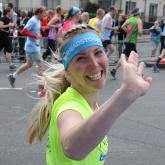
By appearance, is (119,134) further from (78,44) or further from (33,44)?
(33,44)

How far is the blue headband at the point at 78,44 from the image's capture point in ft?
5.90

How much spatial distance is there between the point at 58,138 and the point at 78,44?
16.0 inches

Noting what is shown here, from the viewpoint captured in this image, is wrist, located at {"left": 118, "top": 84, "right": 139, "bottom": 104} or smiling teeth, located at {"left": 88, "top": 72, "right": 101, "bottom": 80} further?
smiling teeth, located at {"left": 88, "top": 72, "right": 101, "bottom": 80}

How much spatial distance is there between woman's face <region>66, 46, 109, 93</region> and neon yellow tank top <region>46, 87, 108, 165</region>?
0.07 metres

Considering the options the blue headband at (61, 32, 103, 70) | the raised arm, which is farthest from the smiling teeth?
the raised arm

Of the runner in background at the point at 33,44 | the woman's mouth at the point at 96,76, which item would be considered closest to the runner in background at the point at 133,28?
the runner in background at the point at 33,44

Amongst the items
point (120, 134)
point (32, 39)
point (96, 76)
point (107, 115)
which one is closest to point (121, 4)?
point (32, 39)

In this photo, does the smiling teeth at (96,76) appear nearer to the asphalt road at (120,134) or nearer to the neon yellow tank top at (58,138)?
the neon yellow tank top at (58,138)

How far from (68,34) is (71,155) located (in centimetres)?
66

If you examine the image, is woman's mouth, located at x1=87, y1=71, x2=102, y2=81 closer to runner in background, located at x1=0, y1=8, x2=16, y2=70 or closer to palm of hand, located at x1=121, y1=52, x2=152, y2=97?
palm of hand, located at x1=121, y1=52, x2=152, y2=97

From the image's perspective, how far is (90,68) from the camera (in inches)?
67.2

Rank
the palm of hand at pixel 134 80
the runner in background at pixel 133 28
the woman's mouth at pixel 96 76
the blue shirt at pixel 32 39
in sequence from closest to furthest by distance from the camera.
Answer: the palm of hand at pixel 134 80 < the woman's mouth at pixel 96 76 < the blue shirt at pixel 32 39 < the runner in background at pixel 133 28

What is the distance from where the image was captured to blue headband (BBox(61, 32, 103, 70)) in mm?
1800

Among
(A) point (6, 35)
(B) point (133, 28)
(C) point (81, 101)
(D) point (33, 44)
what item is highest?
(C) point (81, 101)
